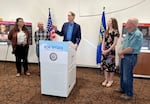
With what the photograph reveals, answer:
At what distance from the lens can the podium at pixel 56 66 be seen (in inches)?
151

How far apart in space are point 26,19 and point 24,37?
1.45 metres

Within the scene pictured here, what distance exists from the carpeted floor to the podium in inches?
7.5

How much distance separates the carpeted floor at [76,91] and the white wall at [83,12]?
37.8 inches

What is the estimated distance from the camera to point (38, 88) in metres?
4.50

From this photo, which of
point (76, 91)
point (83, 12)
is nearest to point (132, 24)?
point (76, 91)

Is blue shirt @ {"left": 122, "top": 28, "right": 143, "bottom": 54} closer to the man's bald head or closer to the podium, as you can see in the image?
the man's bald head

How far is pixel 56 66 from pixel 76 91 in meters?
0.83

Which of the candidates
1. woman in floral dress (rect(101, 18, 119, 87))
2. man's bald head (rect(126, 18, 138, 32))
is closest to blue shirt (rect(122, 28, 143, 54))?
man's bald head (rect(126, 18, 138, 32))

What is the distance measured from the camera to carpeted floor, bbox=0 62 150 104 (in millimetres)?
3918

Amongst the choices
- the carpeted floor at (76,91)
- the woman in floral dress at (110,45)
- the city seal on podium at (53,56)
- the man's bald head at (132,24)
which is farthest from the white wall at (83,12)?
the city seal on podium at (53,56)

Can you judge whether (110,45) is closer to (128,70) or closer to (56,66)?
(128,70)

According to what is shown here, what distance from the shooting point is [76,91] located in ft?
14.4

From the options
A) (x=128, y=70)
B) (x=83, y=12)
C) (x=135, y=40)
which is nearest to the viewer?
(x=135, y=40)

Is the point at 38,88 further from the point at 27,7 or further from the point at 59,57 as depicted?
the point at 27,7
